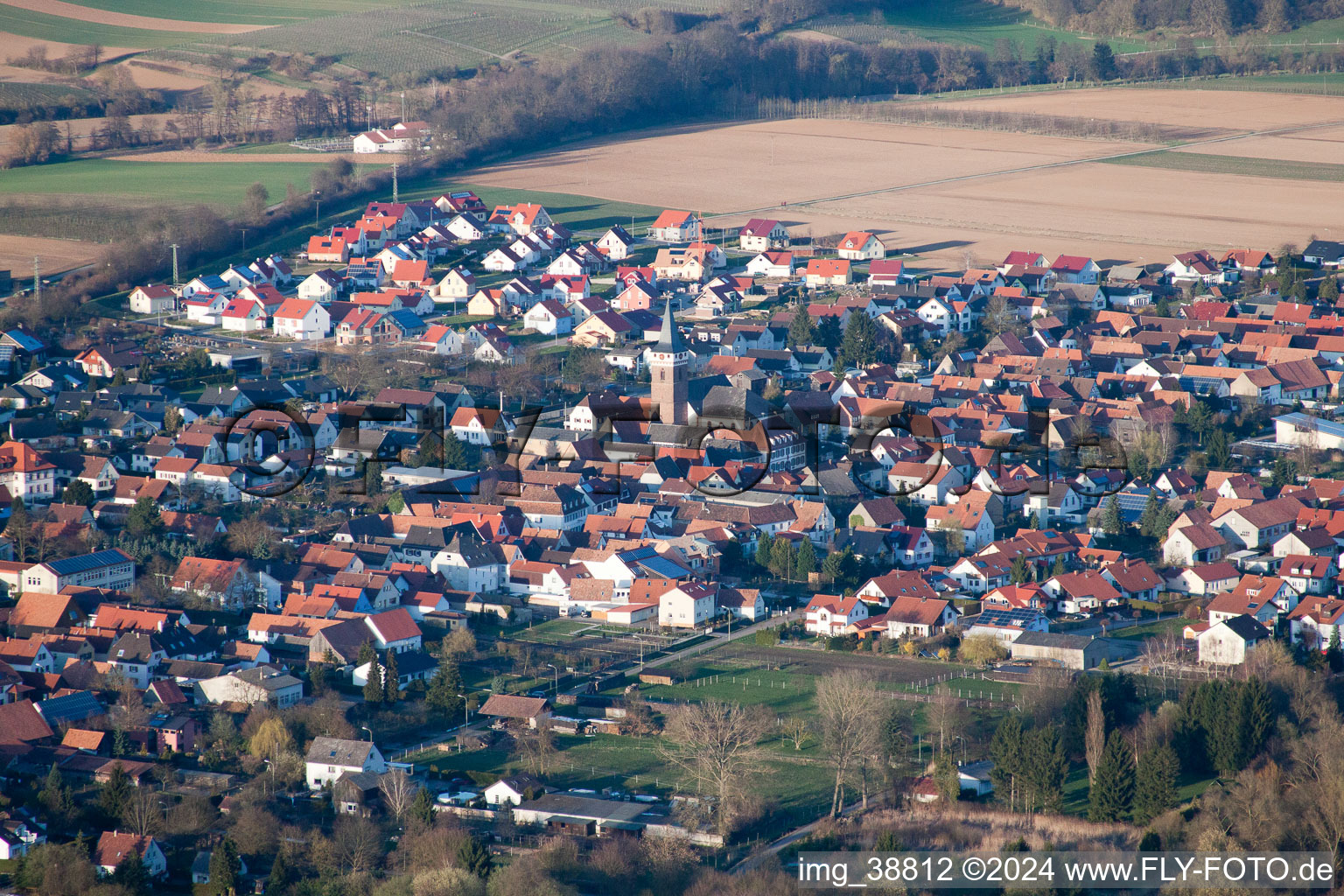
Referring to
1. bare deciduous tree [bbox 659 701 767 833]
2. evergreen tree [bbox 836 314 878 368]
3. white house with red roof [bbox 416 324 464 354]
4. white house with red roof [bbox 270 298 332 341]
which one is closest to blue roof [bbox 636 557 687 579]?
bare deciduous tree [bbox 659 701 767 833]

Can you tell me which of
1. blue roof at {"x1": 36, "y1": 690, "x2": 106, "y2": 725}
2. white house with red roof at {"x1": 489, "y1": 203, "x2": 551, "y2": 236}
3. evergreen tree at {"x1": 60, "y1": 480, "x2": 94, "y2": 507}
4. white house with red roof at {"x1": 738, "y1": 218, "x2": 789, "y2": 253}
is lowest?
blue roof at {"x1": 36, "y1": 690, "x2": 106, "y2": 725}

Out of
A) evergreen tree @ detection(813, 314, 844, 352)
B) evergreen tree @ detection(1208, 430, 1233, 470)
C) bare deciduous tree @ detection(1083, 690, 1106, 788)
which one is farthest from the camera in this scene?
evergreen tree @ detection(813, 314, 844, 352)

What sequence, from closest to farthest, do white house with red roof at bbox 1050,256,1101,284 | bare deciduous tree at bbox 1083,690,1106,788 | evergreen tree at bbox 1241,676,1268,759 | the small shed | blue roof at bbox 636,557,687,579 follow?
the small shed < bare deciduous tree at bbox 1083,690,1106,788 < evergreen tree at bbox 1241,676,1268,759 < blue roof at bbox 636,557,687,579 < white house with red roof at bbox 1050,256,1101,284

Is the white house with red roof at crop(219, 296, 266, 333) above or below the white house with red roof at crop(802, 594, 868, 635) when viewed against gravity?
above

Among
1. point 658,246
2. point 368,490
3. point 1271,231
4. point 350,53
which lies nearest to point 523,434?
point 368,490

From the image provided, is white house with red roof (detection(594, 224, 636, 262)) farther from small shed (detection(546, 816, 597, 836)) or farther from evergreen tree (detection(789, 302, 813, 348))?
small shed (detection(546, 816, 597, 836))

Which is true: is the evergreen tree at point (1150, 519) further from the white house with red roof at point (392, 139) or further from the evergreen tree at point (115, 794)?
the white house with red roof at point (392, 139)

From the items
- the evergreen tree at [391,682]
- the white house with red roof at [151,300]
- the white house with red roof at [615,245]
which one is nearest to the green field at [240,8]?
the white house with red roof at [615,245]

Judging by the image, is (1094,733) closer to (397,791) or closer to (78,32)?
(397,791)
